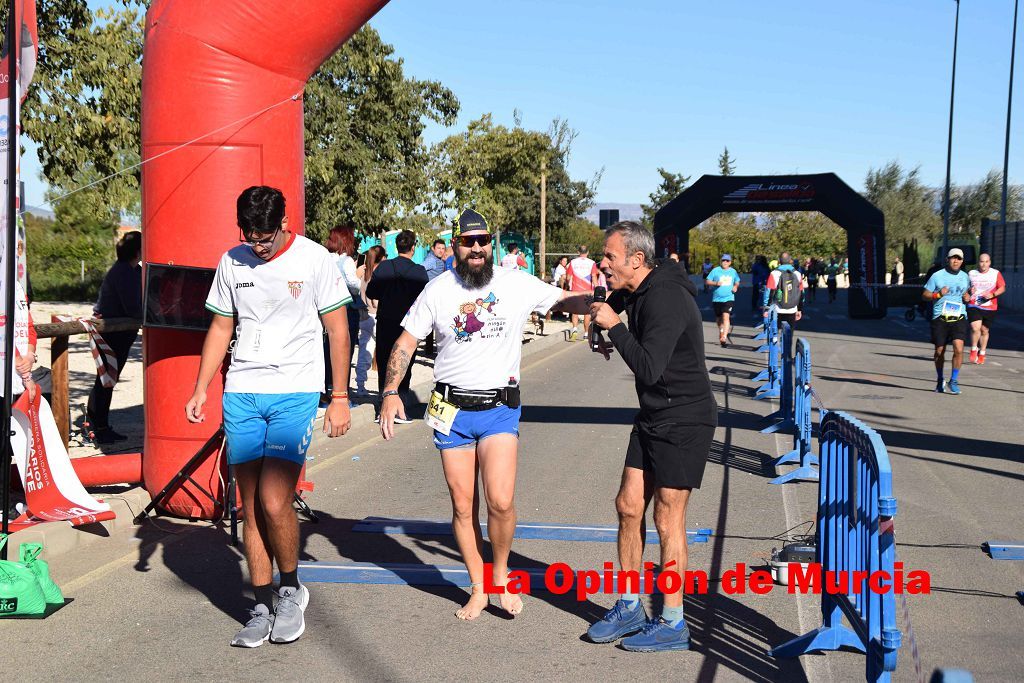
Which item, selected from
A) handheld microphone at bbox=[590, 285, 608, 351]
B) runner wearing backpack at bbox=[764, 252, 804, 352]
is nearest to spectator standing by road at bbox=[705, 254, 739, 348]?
runner wearing backpack at bbox=[764, 252, 804, 352]

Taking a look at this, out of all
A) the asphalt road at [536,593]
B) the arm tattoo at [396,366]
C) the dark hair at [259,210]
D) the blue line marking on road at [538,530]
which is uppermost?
the dark hair at [259,210]

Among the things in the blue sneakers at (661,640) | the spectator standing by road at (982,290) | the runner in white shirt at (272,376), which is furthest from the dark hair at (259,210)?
the spectator standing by road at (982,290)

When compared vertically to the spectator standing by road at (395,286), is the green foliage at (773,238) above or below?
above

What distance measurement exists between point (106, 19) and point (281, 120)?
6107 millimetres

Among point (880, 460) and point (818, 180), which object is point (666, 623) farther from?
point (818, 180)

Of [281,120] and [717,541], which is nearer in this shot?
[717,541]

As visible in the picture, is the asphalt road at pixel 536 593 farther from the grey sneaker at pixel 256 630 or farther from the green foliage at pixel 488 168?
the green foliage at pixel 488 168

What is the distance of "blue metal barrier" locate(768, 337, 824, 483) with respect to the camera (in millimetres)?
8961

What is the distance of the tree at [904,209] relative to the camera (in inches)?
3071

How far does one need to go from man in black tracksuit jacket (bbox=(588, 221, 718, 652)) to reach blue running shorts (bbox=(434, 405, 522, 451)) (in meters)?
0.63

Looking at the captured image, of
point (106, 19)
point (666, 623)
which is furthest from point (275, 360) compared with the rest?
point (106, 19)

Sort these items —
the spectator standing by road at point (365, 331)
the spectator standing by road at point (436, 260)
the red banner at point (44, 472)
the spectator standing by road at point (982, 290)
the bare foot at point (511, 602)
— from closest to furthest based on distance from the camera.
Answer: the bare foot at point (511, 602), the red banner at point (44, 472), the spectator standing by road at point (365, 331), the spectator standing by road at point (436, 260), the spectator standing by road at point (982, 290)

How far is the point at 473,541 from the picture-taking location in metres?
5.52

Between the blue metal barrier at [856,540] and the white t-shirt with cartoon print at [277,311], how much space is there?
2356 millimetres
